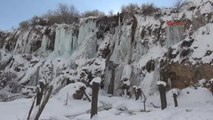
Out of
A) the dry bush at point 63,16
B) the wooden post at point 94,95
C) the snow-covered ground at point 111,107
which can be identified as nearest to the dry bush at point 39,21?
the dry bush at point 63,16

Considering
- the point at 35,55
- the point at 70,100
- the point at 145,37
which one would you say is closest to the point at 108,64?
the point at 145,37

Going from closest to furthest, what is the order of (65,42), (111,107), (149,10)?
1. (111,107)
2. (149,10)
3. (65,42)

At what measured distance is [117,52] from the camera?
3197 centimetres

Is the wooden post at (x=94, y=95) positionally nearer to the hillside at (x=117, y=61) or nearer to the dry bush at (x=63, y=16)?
the hillside at (x=117, y=61)

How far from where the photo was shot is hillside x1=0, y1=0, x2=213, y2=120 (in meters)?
22.0

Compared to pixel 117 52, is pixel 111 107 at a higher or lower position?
lower

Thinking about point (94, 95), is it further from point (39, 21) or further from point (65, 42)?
point (39, 21)

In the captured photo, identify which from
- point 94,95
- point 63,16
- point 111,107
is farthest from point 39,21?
point 94,95

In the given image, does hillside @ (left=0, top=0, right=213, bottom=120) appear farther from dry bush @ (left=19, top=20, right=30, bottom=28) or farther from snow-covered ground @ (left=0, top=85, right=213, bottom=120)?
dry bush @ (left=19, top=20, right=30, bottom=28)

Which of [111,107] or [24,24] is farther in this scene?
[24,24]

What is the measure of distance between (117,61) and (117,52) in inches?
39.7

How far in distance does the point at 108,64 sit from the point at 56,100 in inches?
352

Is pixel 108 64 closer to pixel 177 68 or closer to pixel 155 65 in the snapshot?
pixel 155 65

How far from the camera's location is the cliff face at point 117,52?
2553 cm
